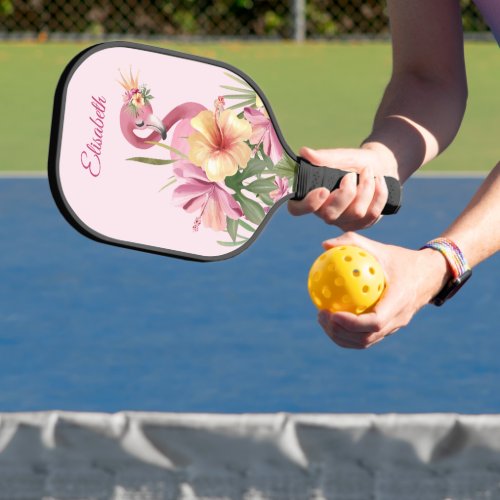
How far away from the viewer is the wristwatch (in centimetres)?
223

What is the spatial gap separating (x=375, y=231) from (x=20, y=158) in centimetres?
240

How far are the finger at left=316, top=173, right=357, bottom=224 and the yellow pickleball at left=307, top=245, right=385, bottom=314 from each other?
14 centimetres

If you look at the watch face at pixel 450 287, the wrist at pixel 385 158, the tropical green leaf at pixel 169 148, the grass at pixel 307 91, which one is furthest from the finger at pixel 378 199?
the grass at pixel 307 91

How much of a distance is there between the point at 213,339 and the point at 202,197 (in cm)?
233

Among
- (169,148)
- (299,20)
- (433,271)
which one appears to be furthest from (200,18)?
(433,271)

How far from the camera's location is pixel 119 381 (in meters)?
4.34

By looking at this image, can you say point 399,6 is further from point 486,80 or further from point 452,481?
point 486,80

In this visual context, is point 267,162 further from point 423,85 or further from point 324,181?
point 423,85

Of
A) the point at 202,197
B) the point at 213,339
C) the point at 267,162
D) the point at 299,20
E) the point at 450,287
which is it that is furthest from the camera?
the point at 299,20

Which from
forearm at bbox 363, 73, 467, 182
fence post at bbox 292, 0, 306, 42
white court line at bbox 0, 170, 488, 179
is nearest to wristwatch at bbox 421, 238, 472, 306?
forearm at bbox 363, 73, 467, 182

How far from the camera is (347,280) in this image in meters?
2.15

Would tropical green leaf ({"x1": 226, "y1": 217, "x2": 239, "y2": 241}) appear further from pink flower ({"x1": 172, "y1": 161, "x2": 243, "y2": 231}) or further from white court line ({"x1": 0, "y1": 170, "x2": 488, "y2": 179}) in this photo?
white court line ({"x1": 0, "y1": 170, "x2": 488, "y2": 179})

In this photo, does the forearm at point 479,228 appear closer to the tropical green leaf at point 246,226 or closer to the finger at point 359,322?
the finger at point 359,322

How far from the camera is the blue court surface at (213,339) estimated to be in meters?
4.21
